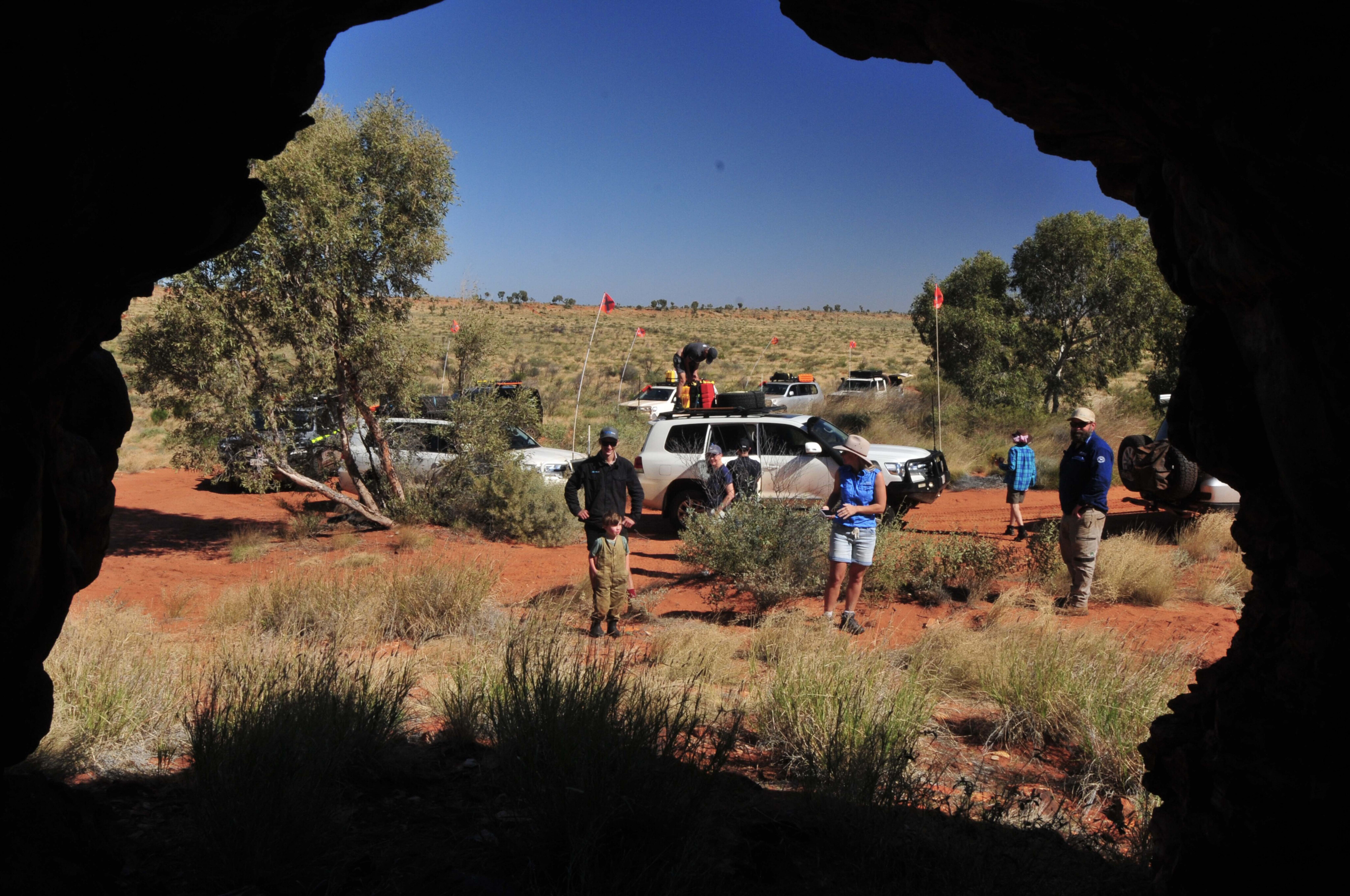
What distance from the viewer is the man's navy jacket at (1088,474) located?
788cm

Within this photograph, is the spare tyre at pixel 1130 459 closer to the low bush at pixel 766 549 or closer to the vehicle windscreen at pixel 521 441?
the low bush at pixel 766 549

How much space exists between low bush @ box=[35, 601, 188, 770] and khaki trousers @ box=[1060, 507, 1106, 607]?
748cm

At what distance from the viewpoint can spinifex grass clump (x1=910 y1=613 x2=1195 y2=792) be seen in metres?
4.65

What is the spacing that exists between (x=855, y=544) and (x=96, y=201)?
6.28 m

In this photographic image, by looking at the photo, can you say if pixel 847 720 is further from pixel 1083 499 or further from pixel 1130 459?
pixel 1130 459

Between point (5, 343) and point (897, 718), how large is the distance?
4.15 m

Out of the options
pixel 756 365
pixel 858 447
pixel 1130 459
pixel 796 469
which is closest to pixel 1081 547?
pixel 1130 459

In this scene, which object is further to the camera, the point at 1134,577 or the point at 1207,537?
the point at 1207,537

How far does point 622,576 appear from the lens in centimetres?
789

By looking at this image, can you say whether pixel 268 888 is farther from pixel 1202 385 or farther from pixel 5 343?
pixel 1202 385

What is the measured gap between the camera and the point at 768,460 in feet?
42.8

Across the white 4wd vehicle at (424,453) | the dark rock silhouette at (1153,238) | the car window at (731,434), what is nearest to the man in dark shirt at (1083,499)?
the dark rock silhouette at (1153,238)

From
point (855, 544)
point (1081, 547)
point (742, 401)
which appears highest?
point (742, 401)

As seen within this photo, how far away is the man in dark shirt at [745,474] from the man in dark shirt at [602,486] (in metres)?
2.94
